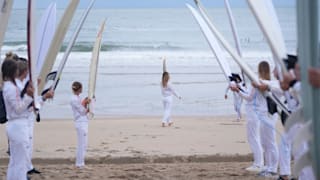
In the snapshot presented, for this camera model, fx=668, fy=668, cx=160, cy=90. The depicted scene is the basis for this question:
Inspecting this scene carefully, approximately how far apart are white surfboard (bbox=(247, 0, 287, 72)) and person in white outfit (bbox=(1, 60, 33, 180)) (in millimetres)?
2785

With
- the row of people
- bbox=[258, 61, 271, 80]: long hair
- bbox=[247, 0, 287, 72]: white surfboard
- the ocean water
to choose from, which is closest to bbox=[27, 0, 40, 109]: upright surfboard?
the ocean water

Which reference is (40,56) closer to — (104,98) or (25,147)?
(25,147)

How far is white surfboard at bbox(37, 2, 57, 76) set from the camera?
25.4ft

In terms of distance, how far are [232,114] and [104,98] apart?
531cm

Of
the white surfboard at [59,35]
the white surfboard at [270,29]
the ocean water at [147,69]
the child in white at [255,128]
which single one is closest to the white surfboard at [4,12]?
the ocean water at [147,69]

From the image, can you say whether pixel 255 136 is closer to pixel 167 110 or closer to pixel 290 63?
pixel 290 63

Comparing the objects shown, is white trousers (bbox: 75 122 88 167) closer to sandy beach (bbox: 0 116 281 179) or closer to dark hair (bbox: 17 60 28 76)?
sandy beach (bbox: 0 116 281 179)

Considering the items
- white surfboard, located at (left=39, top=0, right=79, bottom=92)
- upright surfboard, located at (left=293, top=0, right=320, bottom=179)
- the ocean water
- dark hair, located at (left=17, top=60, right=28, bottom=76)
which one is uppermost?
the ocean water

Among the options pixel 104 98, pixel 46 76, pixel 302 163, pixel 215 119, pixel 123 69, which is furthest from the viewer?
pixel 123 69

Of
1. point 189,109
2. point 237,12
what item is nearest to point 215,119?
point 189,109

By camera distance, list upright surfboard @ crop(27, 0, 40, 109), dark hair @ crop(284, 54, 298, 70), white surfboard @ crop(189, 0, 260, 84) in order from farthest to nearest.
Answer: upright surfboard @ crop(27, 0, 40, 109), white surfboard @ crop(189, 0, 260, 84), dark hair @ crop(284, 54, 298, 70)

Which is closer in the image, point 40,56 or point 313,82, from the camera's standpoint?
point 313,82

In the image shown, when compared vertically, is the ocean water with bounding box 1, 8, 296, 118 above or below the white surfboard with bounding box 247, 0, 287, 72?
above

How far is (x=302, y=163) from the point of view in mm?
4934
